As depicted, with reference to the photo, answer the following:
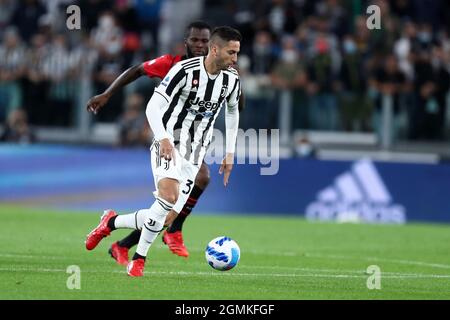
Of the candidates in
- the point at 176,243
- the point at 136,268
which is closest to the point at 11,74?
the point at 176,243

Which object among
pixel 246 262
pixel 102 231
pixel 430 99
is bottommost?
pixel 246 262

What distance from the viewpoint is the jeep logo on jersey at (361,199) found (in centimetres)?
1983

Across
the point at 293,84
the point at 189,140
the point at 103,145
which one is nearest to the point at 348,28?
the point at 293,84

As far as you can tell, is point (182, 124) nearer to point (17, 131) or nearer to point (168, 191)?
point (168, 191)

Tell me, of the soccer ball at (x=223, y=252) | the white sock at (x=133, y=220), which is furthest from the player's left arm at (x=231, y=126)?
the white sock at (x=133, y=220)

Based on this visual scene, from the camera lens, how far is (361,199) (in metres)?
19.8

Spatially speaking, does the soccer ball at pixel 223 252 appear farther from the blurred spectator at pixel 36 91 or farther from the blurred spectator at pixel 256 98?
the blurred spectator at pixel 36 91

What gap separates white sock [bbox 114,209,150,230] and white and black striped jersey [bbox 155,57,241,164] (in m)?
0.72

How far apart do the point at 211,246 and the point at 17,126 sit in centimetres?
1188

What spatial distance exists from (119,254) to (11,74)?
11975 mm

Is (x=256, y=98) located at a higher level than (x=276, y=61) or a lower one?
lower

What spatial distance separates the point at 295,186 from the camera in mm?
20219

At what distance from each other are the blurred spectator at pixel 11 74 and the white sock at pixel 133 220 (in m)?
11.6
